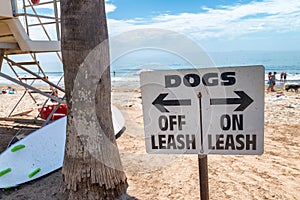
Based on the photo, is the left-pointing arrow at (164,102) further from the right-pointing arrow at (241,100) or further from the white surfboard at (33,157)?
the white surfboard at (33,157)

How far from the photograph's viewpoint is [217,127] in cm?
165

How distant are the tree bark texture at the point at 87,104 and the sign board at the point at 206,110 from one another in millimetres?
1288

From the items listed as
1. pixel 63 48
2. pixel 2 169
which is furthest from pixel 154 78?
pixel 2 169

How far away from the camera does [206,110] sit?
165 centimetres

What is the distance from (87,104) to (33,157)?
203 cm

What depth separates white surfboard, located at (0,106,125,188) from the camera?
12.4 feet

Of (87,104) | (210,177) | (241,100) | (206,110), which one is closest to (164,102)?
(206,110)

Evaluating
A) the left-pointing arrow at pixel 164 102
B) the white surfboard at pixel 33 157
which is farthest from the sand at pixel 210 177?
the left-pointing arrow at pixel 164 102

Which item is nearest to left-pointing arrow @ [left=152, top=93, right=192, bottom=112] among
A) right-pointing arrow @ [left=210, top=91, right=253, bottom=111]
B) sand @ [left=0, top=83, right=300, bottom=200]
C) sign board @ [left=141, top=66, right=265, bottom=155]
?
sign board @ [left=141, top=66, right=265, bottom=155]

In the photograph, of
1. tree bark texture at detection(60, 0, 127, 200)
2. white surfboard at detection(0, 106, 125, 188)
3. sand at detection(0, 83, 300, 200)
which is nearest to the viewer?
tree bark texture at detection(60, 0, 127, 200)

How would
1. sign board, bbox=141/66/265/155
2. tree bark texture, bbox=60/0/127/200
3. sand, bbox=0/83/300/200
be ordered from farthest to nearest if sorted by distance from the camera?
sand, bbox=0/83/300/200
tree bark texture, bbox=60/0/127/200
sign board, bbox=141/66/265/155

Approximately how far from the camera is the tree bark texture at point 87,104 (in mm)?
2771

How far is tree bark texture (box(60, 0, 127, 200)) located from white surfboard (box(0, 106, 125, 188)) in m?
1.05

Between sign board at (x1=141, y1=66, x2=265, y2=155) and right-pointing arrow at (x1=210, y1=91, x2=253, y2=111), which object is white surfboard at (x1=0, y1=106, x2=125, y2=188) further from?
right-pointing arrow at (x1=210, y1=91, x2=253, y2=111)
